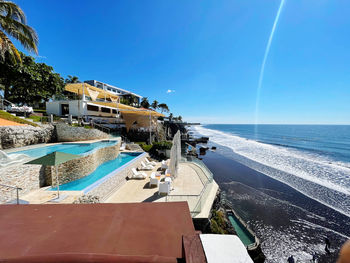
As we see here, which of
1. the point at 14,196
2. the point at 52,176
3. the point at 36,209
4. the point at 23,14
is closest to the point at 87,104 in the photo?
the point at 23,14

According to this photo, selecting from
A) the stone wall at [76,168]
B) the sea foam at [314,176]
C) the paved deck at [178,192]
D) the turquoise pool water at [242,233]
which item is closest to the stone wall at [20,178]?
the stone wall at [76,168]

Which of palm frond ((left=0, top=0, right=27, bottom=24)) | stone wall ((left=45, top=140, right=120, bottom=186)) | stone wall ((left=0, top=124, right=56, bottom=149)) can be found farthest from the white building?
stone wall ((left=45, top=140, right=120, bottom=186))

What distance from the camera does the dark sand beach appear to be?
8325 mm

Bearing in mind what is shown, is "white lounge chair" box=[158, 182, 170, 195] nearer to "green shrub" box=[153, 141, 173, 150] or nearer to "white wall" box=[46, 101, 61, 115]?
"green shrub" box=[153, 141, 173, 150]

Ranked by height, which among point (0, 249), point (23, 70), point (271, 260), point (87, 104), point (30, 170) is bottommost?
point (271, 260)

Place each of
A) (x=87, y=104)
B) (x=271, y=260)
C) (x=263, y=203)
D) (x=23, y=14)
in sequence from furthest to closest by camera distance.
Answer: (x=87, y=104) → (x=263, y=203) → (x=23, y=14) → (x=271, y=260)

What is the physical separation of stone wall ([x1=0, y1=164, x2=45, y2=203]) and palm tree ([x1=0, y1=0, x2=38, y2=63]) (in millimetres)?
9544

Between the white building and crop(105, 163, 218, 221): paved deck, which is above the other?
the white building

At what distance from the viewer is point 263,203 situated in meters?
12.7

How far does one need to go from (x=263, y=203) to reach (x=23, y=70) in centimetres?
3399

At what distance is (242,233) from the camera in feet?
28.4

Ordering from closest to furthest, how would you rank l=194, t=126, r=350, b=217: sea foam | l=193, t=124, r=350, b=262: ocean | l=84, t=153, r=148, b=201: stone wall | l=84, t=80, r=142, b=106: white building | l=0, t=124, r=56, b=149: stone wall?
l=84, t=153, r=148, b=201: stone wall → l=193, t=124, r=350, b=262: ocean → l=0, t=124, r=56, b=149: stone wall → l=194, t=126, r=350, b=217: sea foam → l=84, t=80, r=142, b=106: white building

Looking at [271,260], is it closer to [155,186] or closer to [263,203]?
[263,203]

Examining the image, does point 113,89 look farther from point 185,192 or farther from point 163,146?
point 185,192
